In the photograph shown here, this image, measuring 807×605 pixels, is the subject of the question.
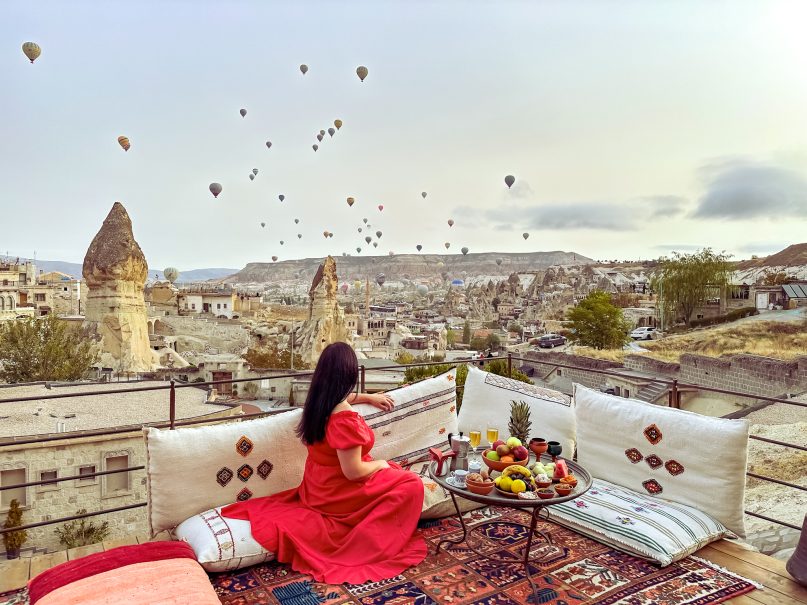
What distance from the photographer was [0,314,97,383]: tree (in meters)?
23.7

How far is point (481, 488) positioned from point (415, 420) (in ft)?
3.65

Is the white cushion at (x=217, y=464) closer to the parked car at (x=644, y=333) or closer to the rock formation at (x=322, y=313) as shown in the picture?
Answer: the rock formation at (x=322, y=313)

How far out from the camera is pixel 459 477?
8.11ft

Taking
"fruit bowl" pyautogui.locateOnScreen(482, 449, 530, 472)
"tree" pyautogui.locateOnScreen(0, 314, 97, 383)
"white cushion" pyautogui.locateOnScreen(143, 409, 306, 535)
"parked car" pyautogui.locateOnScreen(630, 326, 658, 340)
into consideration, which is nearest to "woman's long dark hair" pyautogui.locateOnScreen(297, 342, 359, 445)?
"white cushion" pyautogui.locateOnScreen(143, 409, 306, 535)

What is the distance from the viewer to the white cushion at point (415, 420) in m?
3.22

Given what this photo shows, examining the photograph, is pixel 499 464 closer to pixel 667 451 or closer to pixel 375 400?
pixel 375 400

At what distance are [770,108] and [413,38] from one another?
27.2 ft

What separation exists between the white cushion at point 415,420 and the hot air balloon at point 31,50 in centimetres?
2250

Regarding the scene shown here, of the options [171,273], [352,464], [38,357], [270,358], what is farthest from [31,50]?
[171,273]

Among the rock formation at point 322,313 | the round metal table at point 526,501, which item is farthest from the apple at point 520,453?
the rock formation at point 322,313

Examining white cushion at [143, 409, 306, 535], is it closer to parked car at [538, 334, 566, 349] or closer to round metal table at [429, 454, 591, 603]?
round metal table at [429, 454, 591, 603]

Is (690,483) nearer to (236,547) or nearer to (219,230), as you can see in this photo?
(236,547)

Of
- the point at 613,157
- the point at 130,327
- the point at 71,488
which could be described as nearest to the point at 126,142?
the point at 130,327

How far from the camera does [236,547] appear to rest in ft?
7.72
